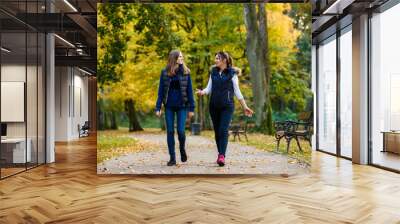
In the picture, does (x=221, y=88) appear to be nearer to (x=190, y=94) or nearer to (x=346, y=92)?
(x=190, y=94)

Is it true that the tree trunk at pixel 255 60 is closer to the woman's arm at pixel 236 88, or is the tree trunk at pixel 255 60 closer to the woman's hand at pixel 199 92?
the woman's arm at pixel 236 88

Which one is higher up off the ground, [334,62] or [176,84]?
[334,62]

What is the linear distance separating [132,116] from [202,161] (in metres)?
1.27

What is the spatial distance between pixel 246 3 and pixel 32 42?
3.64 m

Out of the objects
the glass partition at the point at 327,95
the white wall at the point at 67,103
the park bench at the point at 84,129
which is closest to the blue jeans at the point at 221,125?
the glass partition at the point at 327,95

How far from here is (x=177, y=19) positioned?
649 centimetres

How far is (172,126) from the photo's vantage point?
20.8ft

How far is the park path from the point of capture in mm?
6375

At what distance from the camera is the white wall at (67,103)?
15211mm

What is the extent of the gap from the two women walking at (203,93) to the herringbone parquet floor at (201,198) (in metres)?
0.59

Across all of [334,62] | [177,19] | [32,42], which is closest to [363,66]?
[334,62]

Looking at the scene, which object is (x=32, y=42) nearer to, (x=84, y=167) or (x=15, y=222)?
(x=84, y=167)

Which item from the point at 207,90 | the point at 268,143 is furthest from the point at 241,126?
the point at 207,90

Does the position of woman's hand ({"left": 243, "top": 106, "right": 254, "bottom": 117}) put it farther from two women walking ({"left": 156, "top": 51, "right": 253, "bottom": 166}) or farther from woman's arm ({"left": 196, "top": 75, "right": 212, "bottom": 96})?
woman's arm ({"left": 196, "top": 75, "right": 212, "bottom": 96})
